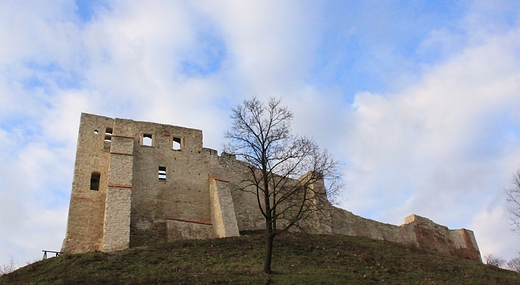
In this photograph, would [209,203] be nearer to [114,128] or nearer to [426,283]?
[114,128]

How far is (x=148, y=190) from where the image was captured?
29.3 m

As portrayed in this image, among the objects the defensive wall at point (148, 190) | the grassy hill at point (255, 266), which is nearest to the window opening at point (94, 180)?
the defensive wall at point (148, 190)

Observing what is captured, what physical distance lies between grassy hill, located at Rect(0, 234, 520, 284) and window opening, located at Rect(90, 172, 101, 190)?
684cm

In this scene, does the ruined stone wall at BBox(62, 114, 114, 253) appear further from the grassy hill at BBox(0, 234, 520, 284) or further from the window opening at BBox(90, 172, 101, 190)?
the grassy hill at BBox(0, 234, 520, 284)

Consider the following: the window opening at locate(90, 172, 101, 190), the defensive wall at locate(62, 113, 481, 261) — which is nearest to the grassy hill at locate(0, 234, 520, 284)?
the defensive wall at locate(62, 113, 481, 261)

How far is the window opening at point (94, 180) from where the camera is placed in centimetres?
2867

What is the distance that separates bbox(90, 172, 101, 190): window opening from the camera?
28.7 metres

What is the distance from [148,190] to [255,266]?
10.3 m

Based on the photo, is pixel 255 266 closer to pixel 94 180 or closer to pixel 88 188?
pixel 88 188

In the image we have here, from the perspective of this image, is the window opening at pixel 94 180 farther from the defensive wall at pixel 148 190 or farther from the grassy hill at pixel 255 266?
the grassy hill at pixel 255 266

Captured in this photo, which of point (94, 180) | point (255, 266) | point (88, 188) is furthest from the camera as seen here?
point (94, 180)

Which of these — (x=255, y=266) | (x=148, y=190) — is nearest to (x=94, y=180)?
(x=148, y=190)

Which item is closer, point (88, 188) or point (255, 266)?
point (255, 266)

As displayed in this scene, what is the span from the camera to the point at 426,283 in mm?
21531
